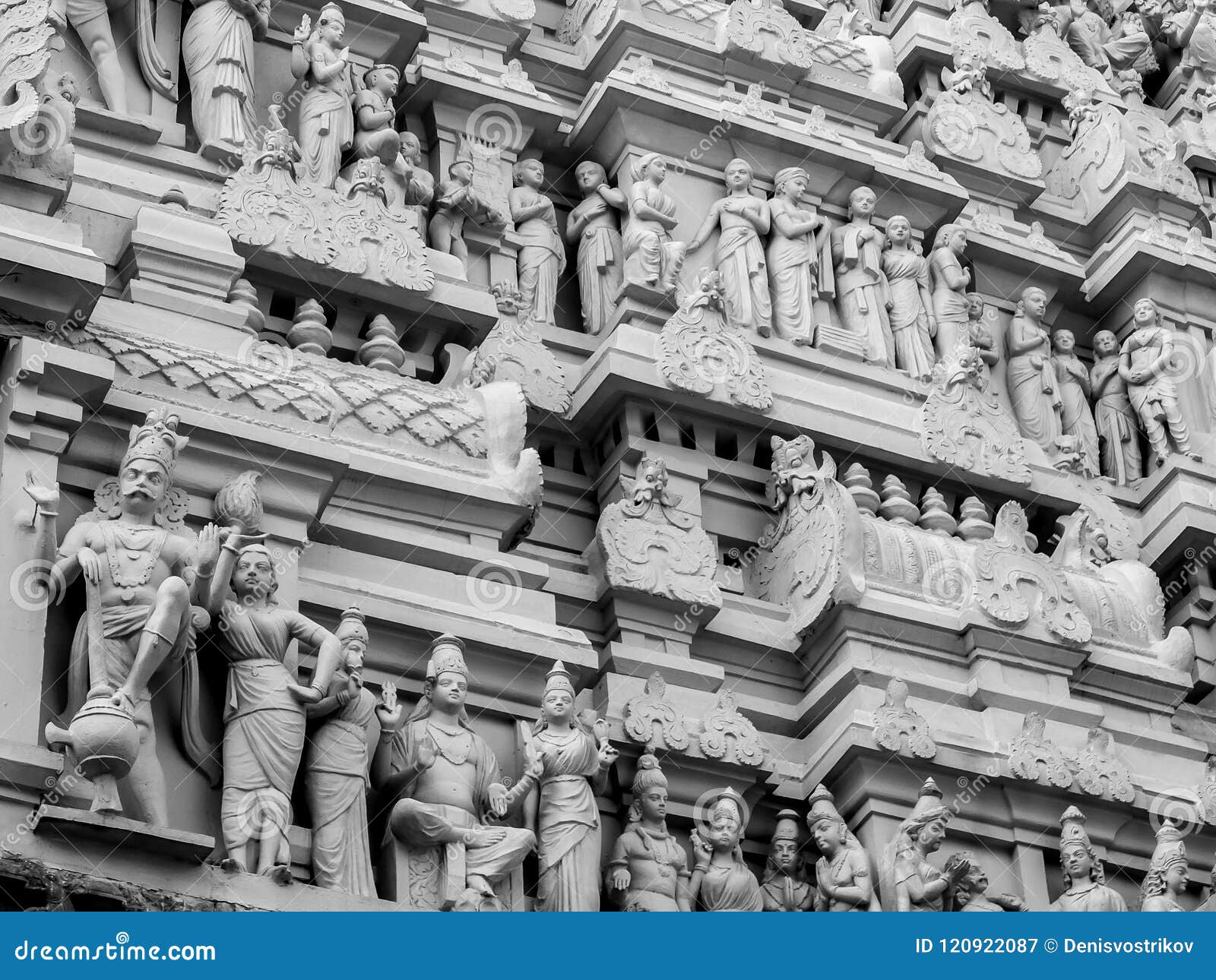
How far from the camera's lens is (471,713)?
20562mm

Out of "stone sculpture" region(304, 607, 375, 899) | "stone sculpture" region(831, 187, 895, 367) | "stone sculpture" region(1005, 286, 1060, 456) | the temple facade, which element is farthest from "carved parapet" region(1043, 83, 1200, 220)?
"stone sculpture" region(304, 607, 375, 899)

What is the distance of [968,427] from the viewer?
25281 millimetres

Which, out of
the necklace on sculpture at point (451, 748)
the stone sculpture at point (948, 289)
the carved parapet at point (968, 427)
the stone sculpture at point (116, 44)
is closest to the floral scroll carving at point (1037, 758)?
the carved parapet at point (968, 427)

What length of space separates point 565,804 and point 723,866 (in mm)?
1703

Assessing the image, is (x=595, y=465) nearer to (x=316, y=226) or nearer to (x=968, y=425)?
(x=316, y=226)

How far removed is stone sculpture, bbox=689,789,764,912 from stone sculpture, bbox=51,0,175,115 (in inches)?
295

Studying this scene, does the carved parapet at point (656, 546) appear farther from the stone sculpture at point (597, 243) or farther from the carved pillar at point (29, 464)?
the carved pillar at point (29, 464)

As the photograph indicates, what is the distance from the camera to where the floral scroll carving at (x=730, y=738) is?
21.7 metres

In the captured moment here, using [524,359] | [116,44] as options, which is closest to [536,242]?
[524,359]

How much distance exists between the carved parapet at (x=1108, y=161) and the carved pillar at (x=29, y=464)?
13.2 m

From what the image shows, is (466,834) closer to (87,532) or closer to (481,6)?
(87,532)

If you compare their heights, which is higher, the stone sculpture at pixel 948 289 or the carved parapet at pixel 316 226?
the stone sculpture at pixel 948 289

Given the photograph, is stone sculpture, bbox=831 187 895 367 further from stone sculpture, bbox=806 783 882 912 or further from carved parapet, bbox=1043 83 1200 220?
stone sculpture, bbox=806 783 882 912

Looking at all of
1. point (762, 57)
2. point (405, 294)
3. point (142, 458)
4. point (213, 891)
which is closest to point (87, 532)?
point (142, 458)
